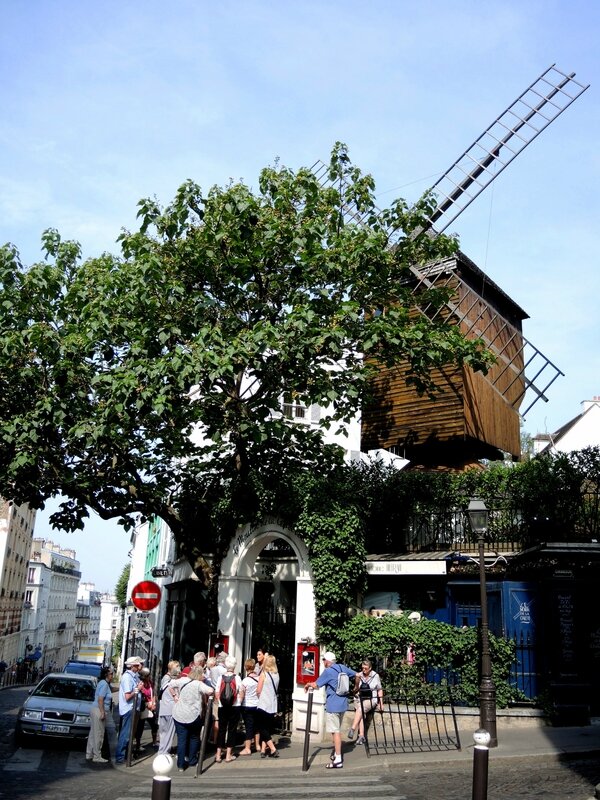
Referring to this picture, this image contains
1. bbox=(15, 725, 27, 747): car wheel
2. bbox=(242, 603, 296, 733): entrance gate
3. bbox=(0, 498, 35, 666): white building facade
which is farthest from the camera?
bbox=(0, 498, 35, 666): white building facade

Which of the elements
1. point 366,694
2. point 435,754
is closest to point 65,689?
point 366,694

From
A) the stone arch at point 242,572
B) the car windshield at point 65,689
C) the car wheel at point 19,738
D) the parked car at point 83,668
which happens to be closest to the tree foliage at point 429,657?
the stone arch at point 242,572

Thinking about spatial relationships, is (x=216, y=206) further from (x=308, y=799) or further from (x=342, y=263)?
(x=308, y=799)

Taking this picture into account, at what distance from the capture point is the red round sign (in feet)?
44.9

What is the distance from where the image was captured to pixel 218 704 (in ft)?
42.9

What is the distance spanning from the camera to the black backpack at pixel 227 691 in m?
13.0

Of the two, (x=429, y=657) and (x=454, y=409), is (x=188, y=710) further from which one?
(x=454, y=409)

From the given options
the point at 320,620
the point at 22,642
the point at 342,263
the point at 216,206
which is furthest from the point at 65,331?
the point at 22,642

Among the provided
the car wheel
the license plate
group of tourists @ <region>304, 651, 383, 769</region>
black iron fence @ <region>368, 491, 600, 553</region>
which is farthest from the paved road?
black iron fence @ <region>368, 491, 600, 553</region>

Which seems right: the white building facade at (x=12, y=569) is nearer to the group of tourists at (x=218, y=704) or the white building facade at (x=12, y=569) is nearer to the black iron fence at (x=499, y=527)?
the black iron fence at (x=499, y=527)

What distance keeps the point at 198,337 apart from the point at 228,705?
21.9ft

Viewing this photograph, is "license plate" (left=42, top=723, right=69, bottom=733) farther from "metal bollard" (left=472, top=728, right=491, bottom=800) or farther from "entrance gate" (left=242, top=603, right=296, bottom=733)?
"metal bollard" (left=472, top=728, right=491, bottom=800)

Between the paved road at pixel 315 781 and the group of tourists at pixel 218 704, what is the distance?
18.8 inches

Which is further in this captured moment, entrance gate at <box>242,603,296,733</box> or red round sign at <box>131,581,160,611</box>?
entrance gate at <box>242,603,296,733</box>
